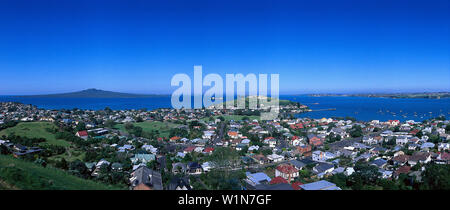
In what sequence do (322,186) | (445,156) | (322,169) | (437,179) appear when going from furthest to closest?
(445,156), (322,169), (322,186), (437,179)

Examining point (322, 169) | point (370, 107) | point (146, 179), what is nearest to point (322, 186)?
point (322, 169)

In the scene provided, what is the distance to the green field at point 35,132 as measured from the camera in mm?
11894

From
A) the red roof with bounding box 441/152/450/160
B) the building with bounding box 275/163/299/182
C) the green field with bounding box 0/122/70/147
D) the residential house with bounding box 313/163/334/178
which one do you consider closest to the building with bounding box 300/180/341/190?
the building with bounding box 275/163/299/182

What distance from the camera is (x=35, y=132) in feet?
43.2

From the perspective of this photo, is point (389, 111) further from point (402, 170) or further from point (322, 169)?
point (322, 169)

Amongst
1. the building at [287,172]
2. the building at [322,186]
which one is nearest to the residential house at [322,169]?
the building at [287,172]

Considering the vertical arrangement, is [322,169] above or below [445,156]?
below

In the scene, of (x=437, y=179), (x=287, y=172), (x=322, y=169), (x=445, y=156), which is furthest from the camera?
(x=445, y=156)
